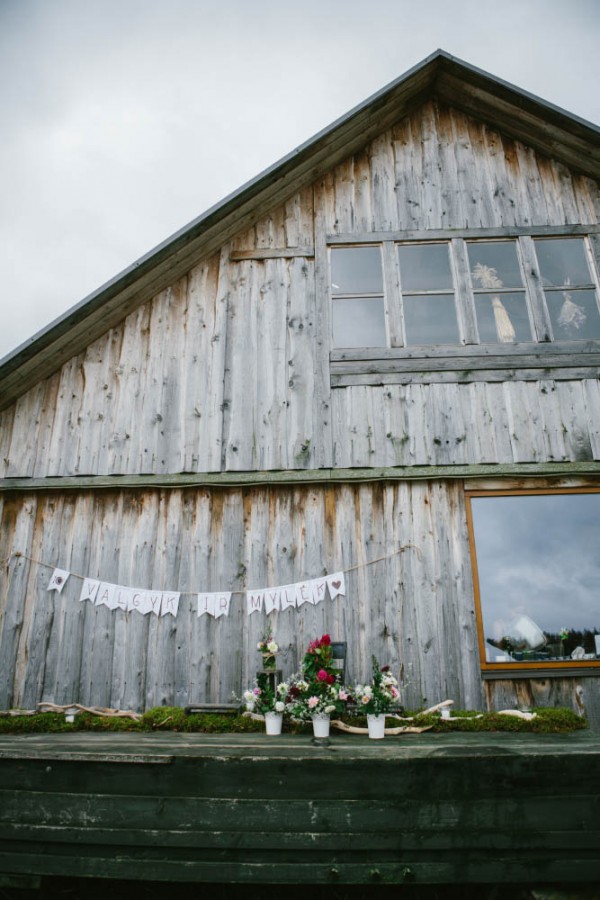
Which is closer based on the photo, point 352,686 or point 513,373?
point 352,686

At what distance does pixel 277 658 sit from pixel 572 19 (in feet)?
156

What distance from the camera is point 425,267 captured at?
6777mm

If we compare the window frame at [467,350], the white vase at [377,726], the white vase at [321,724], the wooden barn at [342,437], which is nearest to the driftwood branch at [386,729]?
the white vase at [377,726]

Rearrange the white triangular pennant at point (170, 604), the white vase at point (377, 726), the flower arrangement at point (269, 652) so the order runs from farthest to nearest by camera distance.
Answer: the white triangular pennant at point (170, 604), the flower arrangement at point (269, 652), the white vase at point (377, 726)

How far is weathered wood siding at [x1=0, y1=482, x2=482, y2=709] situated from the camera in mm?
5562

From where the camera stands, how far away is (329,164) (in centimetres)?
712

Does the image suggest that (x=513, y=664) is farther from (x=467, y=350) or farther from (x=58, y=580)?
(x=58, y=580)

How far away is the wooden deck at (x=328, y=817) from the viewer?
11.6 feet

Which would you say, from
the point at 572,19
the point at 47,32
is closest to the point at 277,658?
the point at 572,19

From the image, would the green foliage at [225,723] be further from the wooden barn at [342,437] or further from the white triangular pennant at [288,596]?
the white triangular pennant at [288,596]

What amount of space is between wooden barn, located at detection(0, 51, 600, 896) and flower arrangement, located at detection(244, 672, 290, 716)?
252 mm

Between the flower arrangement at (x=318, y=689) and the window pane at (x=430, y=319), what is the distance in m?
3.49

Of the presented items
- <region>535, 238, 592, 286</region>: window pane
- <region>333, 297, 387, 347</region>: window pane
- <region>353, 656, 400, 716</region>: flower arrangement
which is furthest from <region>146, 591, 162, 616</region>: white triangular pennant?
<region>535, 238, 592, 286</region>: window pane

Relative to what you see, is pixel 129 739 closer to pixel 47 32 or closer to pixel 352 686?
pixel 352 686
